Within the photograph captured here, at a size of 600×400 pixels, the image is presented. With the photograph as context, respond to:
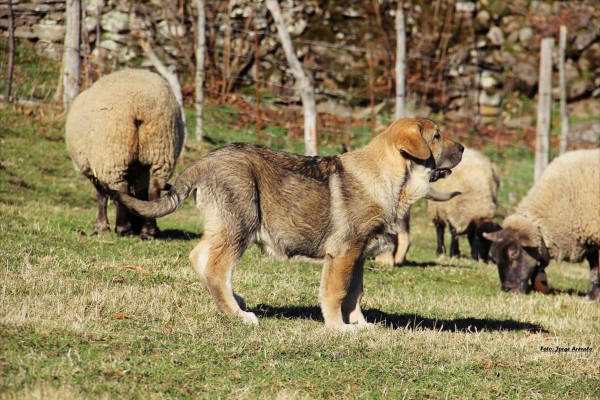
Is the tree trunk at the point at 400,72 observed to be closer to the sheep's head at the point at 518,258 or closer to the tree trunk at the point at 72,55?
the sheep's head at the point at 518,258

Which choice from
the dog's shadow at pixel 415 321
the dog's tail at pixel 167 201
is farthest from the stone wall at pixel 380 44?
the dog's tail at pixel 167 201

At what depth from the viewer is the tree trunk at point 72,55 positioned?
49.8ft

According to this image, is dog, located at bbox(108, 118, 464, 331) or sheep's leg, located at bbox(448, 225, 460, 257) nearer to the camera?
dog, located at bbox(108, 118, 464, 331)

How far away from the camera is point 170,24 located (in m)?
21.7

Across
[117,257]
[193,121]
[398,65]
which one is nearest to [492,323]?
[117,257]

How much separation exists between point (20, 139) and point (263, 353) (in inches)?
426

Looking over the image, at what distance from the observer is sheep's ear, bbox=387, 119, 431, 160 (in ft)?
21.5

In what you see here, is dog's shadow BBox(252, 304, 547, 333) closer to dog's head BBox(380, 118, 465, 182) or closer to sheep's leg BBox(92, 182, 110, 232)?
dog's head BBox(380, 118, 465, 182)

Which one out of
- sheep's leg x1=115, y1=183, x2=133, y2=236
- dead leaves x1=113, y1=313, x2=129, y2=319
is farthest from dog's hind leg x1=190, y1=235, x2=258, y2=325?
sheep's leg x1=115, y1=183, x2=133, y2=236

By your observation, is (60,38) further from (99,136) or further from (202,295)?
(202,295)

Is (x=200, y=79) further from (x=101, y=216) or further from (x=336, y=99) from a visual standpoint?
(x=101, y=216)

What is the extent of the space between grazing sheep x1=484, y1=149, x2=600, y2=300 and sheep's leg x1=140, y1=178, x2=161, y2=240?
4958 mm

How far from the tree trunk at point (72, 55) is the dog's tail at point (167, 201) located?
973 centimetres

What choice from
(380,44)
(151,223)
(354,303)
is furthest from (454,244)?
(380,44)
